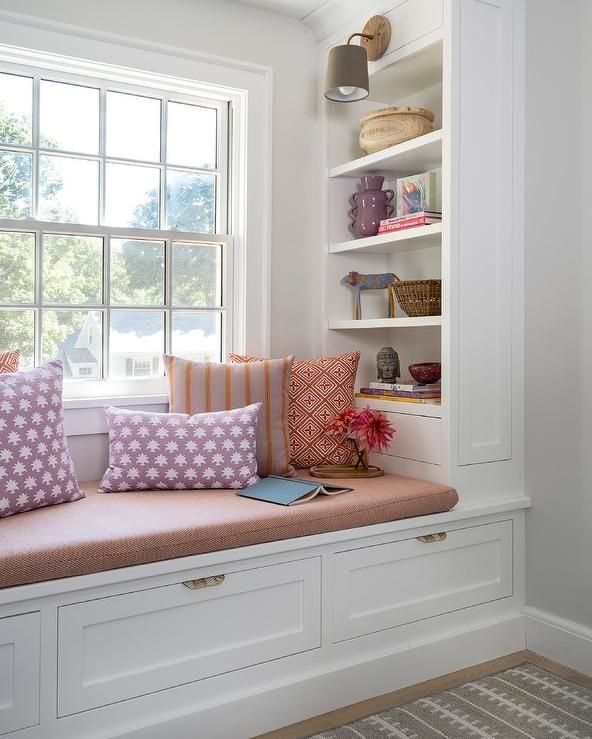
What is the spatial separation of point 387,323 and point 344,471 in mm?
604

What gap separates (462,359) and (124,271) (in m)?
1.33

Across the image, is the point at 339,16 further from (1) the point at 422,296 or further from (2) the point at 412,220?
(1) the point at 422,296

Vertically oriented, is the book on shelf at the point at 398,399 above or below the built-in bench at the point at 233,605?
above

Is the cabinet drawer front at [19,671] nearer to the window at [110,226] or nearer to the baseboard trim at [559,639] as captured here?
the window at [110,226]

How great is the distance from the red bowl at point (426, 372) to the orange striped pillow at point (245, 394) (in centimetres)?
51

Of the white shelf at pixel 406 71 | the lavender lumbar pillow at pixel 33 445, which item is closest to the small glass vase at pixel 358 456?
the lavender lumbar pillow at pixel 33 445

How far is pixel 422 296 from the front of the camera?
8.97 ft

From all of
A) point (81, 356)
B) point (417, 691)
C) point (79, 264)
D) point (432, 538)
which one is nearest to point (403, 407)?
point (432, 538)

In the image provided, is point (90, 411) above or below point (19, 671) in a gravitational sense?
above

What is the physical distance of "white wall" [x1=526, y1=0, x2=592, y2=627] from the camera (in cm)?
251

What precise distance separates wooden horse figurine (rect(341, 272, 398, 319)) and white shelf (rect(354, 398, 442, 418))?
1.32 feet

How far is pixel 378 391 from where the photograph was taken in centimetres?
289

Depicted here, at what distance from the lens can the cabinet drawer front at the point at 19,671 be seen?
1719 millimetres

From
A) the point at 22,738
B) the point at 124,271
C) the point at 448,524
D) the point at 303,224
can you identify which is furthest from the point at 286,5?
the point at 22,738
